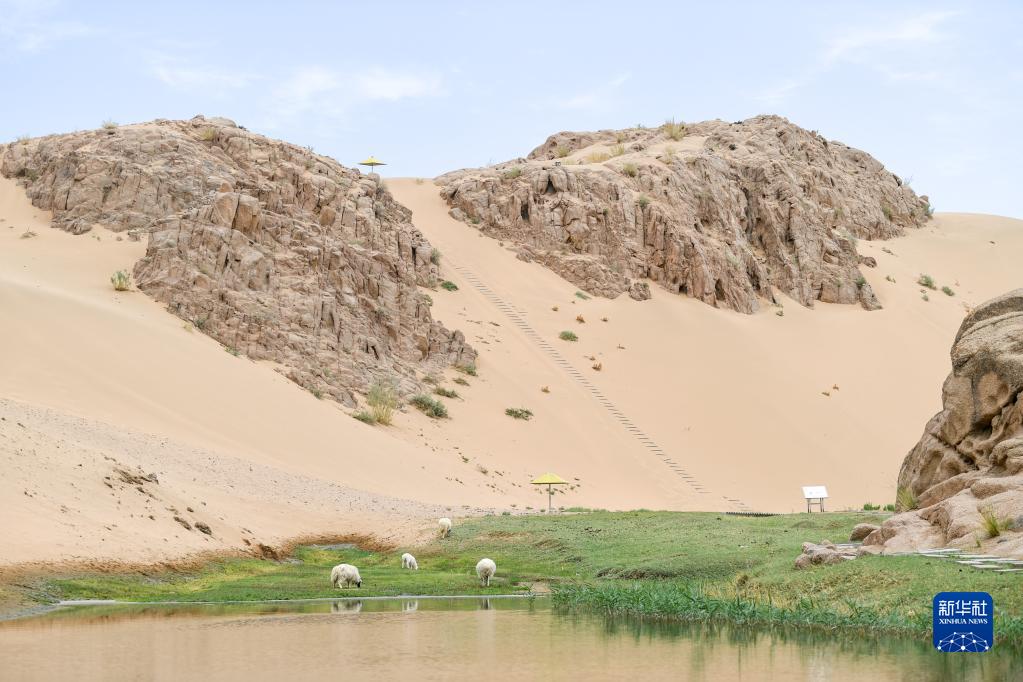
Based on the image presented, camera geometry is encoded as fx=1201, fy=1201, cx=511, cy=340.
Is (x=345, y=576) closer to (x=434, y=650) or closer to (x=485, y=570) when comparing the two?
(x=485, y=570)

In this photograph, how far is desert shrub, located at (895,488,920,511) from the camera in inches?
658

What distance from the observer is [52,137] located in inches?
1729

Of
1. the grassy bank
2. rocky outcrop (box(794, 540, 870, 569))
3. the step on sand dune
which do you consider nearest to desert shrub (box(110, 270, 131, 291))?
the step on sand dune

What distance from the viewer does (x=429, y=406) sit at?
123 feet

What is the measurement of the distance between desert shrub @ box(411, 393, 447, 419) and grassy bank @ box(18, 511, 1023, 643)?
1180 cm

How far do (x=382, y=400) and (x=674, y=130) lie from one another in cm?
3142

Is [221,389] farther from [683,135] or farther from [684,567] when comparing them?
[683,135]

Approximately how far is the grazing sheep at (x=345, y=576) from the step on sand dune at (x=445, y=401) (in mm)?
2845

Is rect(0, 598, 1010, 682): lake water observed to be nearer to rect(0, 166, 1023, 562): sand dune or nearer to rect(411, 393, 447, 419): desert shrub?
rect(0, 166, 1023, 562): sand dune

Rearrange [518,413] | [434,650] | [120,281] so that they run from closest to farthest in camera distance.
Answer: [434,650] → [120,281] → [518,413]

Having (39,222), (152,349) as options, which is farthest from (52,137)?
(152,349)

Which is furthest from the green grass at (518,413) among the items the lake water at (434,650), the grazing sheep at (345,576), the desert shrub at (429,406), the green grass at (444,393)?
the lake water at (434,650)

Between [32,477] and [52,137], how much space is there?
28632 mm

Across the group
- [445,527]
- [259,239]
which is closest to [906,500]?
[445,527]
